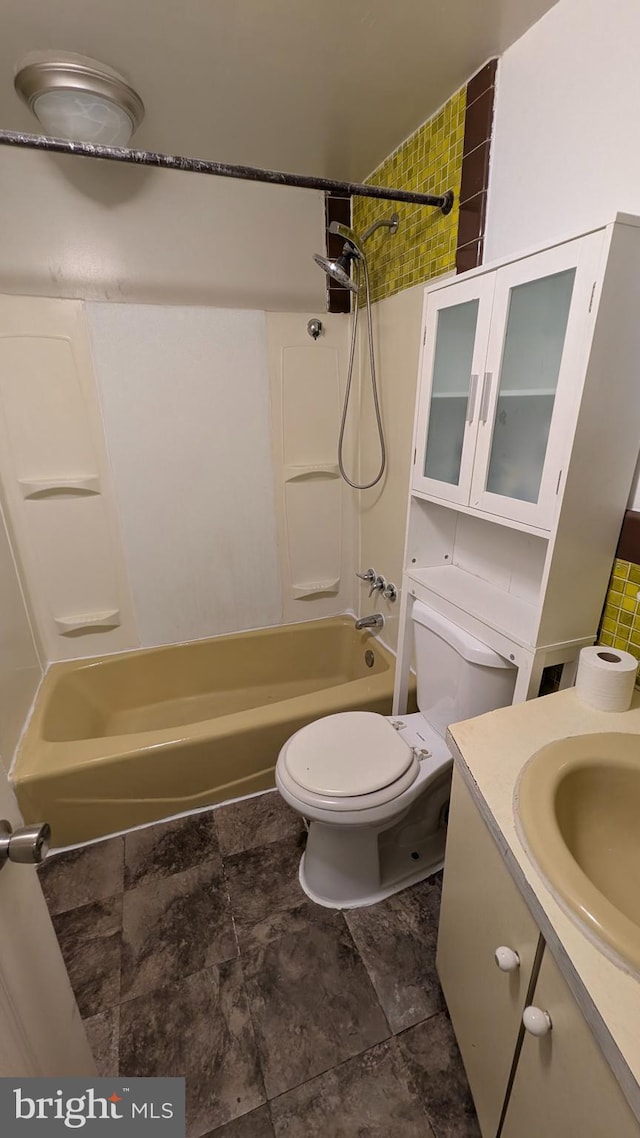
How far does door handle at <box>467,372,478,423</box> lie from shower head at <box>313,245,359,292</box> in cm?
93

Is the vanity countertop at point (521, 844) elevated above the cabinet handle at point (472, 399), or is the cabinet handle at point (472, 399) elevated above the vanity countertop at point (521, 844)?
the cabinet handle at point (472, 399)

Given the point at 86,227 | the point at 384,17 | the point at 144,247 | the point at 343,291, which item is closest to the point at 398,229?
the point at 343,291

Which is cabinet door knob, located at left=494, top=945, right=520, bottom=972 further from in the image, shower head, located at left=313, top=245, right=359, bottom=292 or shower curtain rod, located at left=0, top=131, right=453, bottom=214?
shower head, located at left=313, top=245, right=359, bottom=292

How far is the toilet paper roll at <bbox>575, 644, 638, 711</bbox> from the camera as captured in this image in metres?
0.95

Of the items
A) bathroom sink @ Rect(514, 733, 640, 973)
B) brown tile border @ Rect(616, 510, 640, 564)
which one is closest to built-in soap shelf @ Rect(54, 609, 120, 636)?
bathroom sink @ Rect(514, 733, 640, 973)

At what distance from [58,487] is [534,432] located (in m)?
1.78

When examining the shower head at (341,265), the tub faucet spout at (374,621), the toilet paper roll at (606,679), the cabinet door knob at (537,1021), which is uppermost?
the shower head at (341,265)

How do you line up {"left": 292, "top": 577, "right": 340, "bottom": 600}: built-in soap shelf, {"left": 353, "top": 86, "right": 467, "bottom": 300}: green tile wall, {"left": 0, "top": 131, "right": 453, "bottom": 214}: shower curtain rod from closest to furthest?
1. {"left": 0, "top": 131, "right": 453, "bottom": 214}: shower curtain rod
2. {"left": 353, "top": 86, "right": 467, "bottom": 300}: green tile wall
3. {"left": 292, "top": 577, "right": 340, "bottom": 600}: built-in soap shelf

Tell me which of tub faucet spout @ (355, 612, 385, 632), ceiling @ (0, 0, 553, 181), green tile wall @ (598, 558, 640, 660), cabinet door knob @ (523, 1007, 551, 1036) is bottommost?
tub faucet spout @ (355, 612, 385, 632)

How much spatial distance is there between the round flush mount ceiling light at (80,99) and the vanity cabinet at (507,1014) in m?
1.94

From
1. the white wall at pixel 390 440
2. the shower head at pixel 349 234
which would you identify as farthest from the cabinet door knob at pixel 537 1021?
the shower head at pixel 349 234

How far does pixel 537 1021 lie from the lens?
2.00ft

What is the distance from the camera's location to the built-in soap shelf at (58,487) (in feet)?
6.12

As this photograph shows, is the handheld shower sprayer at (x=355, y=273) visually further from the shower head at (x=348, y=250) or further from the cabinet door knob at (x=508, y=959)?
the cabinet door knob at (x=508, y=959)
